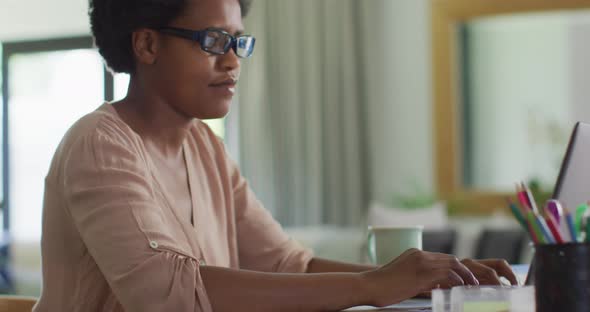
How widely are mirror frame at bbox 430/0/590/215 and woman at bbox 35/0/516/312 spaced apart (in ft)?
12.4

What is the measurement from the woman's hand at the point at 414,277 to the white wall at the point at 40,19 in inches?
208

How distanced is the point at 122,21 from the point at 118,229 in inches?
19.7

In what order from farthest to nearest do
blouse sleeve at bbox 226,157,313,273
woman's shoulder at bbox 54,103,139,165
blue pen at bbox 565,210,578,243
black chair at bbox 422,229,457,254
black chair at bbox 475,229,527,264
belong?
1. black chair at bbox 475,229,527,264
2. black chair at bbox 422,229,457,254
3. blouse sleeve at bbox 226,157,313,273
4. woman's shoulder at bbox 54,103,139,165
5. blue pen at bbox 565,210,578,243

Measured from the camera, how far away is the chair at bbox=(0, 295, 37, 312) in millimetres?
1468

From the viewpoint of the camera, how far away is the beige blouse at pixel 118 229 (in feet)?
3.90

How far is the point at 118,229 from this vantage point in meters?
1.22

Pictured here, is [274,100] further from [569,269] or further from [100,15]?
[569,269]

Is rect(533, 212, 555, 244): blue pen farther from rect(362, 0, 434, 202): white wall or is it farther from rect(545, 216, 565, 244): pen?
rect(362, 0, 434, 202): white wall

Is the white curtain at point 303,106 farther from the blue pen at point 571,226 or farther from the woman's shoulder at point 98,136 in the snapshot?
the blue pen at point 571,226

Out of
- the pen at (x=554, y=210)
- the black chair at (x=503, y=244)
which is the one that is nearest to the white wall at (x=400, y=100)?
the black chair at (x=503, y=244)

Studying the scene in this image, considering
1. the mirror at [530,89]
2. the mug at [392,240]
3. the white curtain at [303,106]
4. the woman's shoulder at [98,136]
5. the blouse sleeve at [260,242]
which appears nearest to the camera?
the woman's shoulder at [98,136]

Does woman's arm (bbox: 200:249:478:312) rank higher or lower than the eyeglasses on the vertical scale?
lower

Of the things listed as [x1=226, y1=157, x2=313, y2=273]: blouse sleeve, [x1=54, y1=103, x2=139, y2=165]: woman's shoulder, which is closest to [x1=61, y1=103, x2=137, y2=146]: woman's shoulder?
[x1=54, y1=103, x2=139, y2=165]: woman's shoulder

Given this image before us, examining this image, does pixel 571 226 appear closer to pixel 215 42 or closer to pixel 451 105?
pixel 215 42
